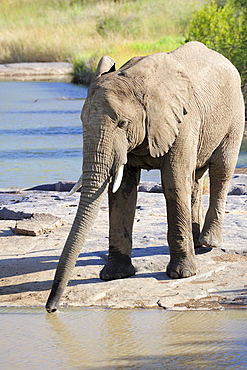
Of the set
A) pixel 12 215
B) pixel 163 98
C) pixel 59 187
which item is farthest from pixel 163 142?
pixel 59 187

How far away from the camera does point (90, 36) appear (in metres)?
37.7

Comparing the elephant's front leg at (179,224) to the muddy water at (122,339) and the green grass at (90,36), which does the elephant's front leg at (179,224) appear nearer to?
the muddy water at (122,339)

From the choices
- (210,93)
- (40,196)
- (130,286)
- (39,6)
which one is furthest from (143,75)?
(39,6)

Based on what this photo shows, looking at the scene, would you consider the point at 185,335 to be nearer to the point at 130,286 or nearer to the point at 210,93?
the point at 130,286

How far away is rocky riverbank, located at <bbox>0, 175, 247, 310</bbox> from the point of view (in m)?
5.29

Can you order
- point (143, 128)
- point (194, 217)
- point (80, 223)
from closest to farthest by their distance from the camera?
point (80, 223), point (143, 128), point (194, 217)

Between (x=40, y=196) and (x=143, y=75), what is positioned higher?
(x=143, y=75)

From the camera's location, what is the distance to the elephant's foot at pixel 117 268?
5766mm

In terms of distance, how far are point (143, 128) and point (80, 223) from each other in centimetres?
89

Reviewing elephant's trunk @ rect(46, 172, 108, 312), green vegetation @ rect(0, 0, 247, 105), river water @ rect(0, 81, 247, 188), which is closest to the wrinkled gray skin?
elephant's trunk @ rect(46, 172, 108, 312)

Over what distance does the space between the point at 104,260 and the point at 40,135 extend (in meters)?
11.5

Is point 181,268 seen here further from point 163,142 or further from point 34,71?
point 34,71

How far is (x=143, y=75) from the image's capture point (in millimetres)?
5246

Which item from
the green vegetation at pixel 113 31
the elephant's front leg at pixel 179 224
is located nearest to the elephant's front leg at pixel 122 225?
the elephant's front leg at pixel 179 224
